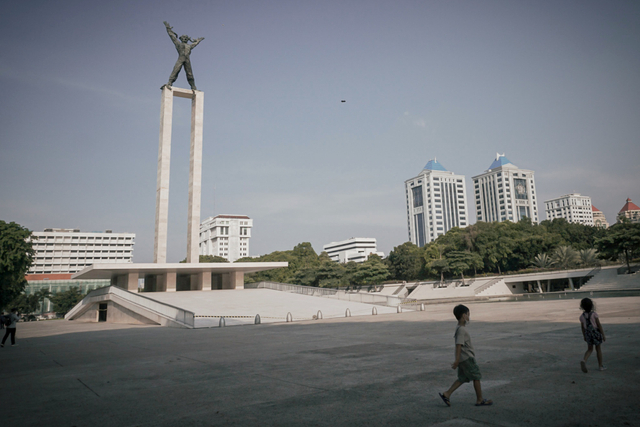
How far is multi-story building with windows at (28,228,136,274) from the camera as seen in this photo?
136000mm

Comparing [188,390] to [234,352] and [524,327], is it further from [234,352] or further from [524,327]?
[524,327]

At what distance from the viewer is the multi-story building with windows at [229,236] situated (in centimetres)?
17925

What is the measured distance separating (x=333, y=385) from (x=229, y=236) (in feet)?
585

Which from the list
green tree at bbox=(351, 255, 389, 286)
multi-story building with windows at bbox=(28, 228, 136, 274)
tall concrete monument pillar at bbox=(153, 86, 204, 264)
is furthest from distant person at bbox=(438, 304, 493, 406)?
multi-story building with windows at bbox=(28, 228, 136, 274)

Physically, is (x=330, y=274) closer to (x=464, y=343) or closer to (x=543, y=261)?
(x=543, y=261)

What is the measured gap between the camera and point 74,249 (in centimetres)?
14188

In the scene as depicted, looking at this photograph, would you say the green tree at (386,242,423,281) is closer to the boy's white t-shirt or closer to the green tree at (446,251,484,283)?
the green tree at (446,251,484,283)

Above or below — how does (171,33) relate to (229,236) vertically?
above

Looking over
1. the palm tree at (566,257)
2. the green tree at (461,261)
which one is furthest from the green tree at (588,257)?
the green tree at (461,261)

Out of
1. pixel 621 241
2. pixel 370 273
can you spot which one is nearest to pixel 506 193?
pixel 370 273

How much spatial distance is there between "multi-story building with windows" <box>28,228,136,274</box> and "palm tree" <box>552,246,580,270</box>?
5026 inches

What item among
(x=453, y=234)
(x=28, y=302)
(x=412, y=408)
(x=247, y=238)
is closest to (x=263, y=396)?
(x=412, y=408)

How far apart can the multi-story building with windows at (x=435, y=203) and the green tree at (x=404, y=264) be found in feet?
371

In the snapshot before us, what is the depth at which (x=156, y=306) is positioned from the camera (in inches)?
973
